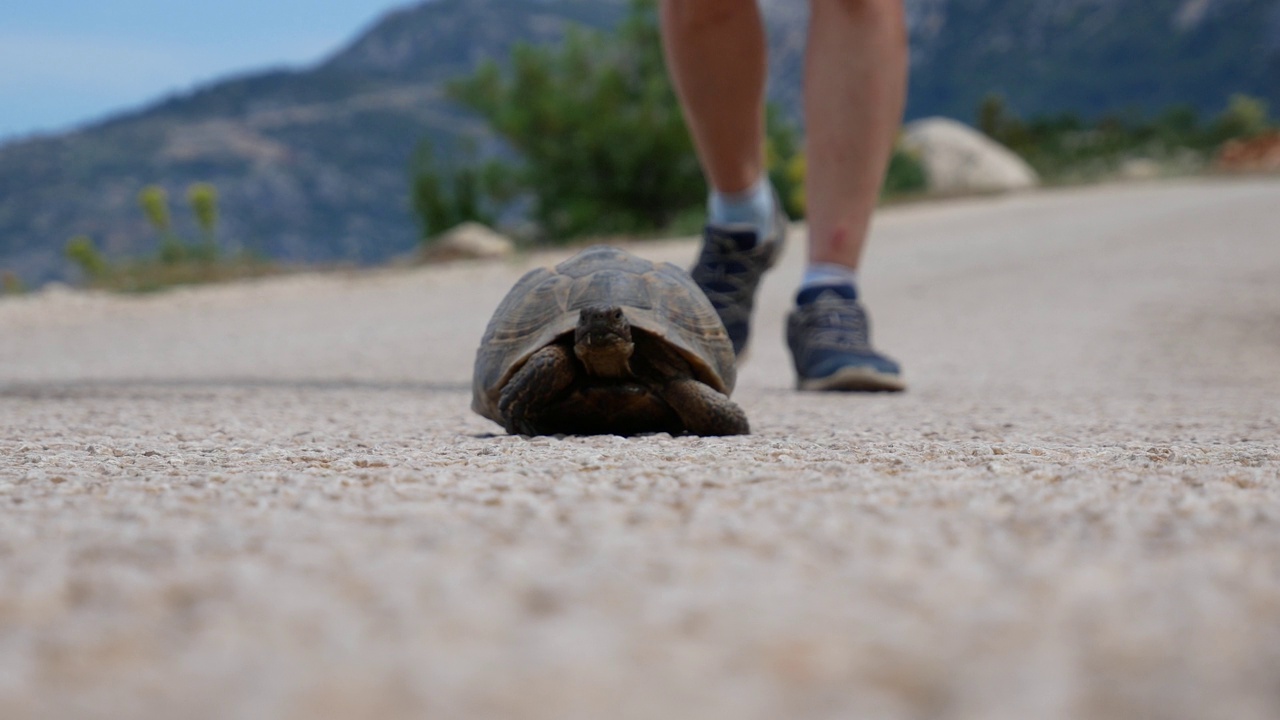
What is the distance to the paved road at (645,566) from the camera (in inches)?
29.8

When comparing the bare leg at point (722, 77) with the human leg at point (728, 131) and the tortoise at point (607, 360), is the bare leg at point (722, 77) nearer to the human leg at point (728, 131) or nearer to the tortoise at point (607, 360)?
the human leg at point (728, 131)

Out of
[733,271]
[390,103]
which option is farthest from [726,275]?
[390,103]

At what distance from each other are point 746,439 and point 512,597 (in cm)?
123

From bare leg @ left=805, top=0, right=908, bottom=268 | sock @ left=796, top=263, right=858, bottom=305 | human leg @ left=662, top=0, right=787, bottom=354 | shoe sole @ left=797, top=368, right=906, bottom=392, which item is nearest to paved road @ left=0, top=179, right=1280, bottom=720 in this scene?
shoe sole @ left=797, top=368, right=906, bottom=392

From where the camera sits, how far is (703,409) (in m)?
2.19

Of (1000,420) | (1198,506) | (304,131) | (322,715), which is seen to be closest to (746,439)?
(1000,420)

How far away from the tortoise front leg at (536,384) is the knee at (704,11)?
1.64 m

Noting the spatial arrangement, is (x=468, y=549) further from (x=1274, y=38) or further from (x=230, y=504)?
(x=1274, y=38)

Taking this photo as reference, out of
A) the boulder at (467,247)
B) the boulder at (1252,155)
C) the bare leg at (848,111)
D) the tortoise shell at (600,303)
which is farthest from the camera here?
the boulder at (1252,155)

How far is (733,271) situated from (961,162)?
58.3 feet

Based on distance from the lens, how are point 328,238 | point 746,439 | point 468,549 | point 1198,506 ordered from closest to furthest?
point 468,549, point 1198,506, point 746,439, point 328,238

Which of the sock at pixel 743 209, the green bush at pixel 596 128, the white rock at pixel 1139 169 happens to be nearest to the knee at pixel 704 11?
the sock at pixel 743 209

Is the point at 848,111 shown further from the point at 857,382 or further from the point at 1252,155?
the point at 1252,155

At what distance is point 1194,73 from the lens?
8225cm
